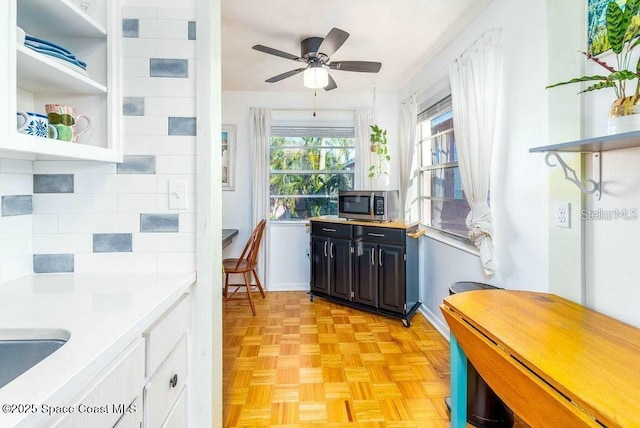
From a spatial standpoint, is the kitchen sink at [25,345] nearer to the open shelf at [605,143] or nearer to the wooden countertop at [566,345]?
the wooden countertop at [566,345]

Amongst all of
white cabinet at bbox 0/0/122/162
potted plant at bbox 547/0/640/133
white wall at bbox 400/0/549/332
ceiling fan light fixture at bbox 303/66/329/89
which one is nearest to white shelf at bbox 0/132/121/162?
white cabinet at bbox 0/0/122/162

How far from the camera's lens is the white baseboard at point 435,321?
2.67 m

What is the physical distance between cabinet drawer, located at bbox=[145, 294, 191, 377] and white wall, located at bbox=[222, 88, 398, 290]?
9.32 ft

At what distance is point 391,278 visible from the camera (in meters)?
2.97

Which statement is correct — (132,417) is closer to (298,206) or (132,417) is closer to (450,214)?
(450,214)

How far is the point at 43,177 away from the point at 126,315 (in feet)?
2.65

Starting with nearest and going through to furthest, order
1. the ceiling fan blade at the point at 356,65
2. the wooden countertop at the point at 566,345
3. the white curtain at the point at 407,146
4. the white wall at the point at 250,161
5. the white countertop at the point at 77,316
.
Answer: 1. the white countertop at the point at 77,316
2. the wooden countertop at the point at 566,345
3. the ceiling fan blade at the point at 356,65
4. the white curtain at the point at 407,146
5. the white wall at the point at 250,161

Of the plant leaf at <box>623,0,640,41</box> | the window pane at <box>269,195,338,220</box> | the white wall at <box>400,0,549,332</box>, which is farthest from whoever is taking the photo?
the window pane at <box>269,195,338,220</box>

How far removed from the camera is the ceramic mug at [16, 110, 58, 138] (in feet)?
2.86

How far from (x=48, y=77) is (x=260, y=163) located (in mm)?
2928

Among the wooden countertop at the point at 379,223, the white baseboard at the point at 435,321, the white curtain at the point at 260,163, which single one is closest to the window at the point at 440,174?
the wooden countertop at the point at 379,223

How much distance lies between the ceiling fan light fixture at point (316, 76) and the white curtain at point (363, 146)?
1.37m

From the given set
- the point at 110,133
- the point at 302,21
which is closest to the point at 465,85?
the point at 302,21

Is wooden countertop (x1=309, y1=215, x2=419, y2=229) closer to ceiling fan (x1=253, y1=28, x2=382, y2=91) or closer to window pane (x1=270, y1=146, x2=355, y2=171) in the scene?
window pane (x1=270, y1=146, x2=355, y2=171)
